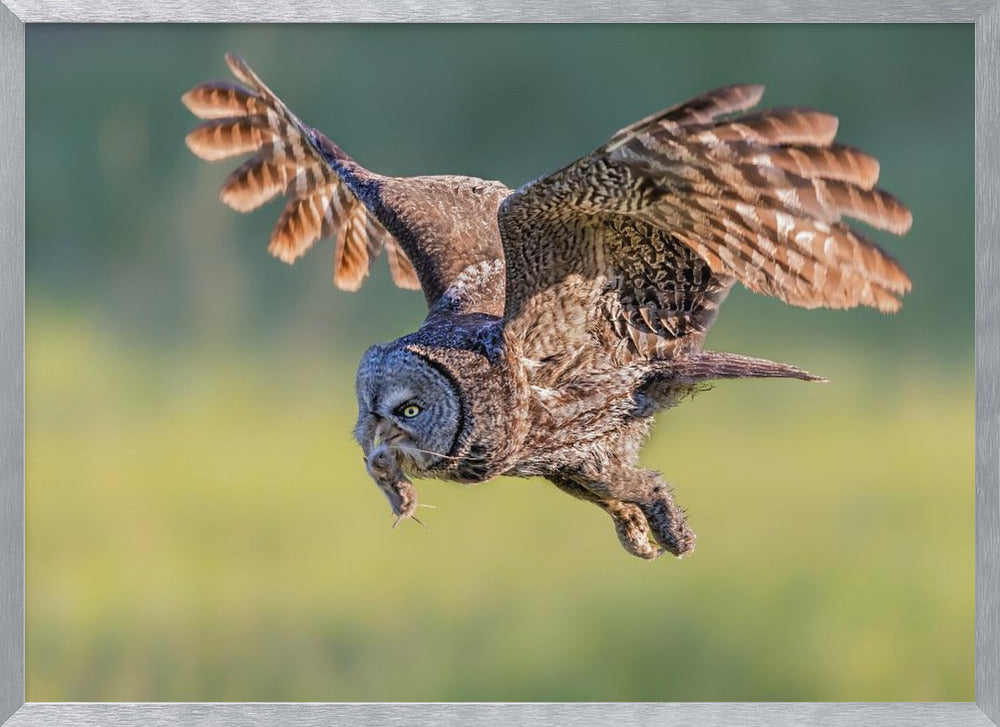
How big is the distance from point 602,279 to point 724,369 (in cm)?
35

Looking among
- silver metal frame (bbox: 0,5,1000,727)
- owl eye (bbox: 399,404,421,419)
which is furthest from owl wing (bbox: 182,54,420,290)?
owl eye (bbox: 399,404,421,419)

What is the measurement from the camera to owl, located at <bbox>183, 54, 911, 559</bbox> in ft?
8.84

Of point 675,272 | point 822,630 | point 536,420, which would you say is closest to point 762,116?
point 675,272

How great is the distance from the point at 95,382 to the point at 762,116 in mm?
1581

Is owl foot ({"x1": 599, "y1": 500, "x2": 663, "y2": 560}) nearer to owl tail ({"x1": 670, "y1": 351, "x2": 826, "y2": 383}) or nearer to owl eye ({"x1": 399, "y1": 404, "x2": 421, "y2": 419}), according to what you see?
owl tail ({"x1": 670, "y1": 351, "x2": 826, "y2": 383})

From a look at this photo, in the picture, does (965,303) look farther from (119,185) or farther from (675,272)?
(119,185)

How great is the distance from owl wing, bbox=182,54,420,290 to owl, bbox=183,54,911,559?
0.7 inches

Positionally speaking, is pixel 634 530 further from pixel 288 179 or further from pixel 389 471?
→ pixel 288 179

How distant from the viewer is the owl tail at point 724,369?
3225 mm

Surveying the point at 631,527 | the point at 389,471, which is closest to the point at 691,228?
the point at 389,471

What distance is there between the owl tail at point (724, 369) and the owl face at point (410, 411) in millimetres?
552

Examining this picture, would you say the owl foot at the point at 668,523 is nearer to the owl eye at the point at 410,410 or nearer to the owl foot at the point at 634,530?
the owl foot at the point at 634,530

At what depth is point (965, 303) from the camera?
2.95 m

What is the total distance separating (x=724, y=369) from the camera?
3.23 meters
